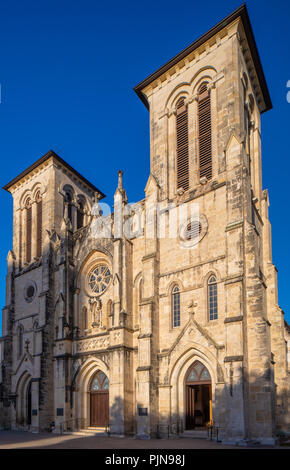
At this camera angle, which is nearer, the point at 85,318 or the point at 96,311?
the point at 96,311

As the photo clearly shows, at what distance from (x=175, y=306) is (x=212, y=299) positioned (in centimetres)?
230

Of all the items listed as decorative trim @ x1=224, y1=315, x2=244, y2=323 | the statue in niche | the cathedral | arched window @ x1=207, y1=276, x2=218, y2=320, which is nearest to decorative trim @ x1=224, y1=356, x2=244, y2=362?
the cathedral

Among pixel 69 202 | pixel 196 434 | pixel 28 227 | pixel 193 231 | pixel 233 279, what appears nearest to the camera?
pixel 233 279

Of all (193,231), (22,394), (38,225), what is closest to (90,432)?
→ (22,394)

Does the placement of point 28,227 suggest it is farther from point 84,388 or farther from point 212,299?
point 212,299

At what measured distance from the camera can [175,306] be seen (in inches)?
925

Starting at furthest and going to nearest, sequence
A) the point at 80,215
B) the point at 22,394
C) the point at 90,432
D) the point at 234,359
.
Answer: the point at 80,215, the point at 22,394, the point at 90,432, the point at 234,359

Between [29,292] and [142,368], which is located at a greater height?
[29,292]

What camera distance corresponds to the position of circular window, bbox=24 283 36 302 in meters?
33.1

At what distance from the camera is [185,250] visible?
23.8 metres
